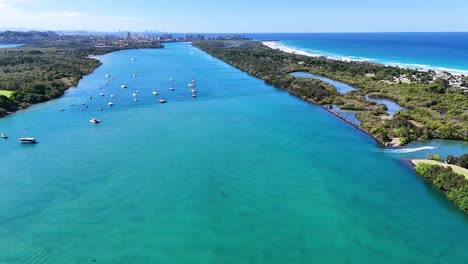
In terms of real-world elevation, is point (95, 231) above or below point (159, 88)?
below

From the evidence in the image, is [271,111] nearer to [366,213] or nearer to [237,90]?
[237,90]

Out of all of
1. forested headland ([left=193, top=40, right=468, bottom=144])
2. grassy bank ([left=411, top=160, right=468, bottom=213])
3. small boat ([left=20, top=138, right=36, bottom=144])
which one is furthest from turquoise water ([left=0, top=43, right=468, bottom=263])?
forested headland ([left=193, top=40, right=468, bottom=144])

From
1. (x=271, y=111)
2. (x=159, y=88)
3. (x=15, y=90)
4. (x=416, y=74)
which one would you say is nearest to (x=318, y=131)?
(x=271, y=111)

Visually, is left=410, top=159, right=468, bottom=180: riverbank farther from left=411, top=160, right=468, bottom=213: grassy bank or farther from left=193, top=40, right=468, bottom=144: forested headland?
left=193, top=40, right=468, bottom=144: forested headland

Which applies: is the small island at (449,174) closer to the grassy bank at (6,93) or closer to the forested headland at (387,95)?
the forested headland at (387,95)

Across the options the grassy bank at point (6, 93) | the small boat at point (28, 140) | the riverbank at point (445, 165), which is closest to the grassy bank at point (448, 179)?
the riverbank at point (445, 165)

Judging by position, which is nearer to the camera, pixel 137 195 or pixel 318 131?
pixel 137 195

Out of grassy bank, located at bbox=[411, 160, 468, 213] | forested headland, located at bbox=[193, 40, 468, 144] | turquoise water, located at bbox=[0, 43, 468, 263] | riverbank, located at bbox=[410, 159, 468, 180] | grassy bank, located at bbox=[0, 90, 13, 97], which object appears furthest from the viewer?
grassy bank, located at bbox=[0, 90, 13, 97]
